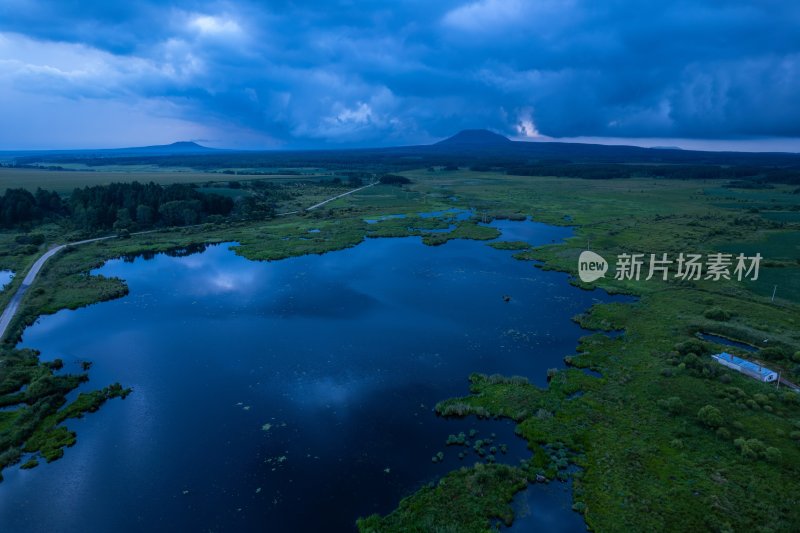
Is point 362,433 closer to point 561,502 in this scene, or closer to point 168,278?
point 561,502

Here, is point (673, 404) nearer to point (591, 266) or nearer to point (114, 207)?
point (591, 266)

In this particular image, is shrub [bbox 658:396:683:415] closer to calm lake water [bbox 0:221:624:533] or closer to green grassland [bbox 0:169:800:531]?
green grassland [bbox 0:169:800:531]

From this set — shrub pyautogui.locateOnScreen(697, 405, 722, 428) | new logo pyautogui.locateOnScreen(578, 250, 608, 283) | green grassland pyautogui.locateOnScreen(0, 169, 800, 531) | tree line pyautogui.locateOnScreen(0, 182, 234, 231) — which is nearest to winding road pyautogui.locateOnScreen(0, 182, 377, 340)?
green grassland pyautogui.locateOnScreen(0, 169, 800, 531)

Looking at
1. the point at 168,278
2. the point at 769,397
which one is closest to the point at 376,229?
the point at 168,278

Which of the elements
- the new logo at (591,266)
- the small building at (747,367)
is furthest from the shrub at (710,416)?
the new logo at (591,266)

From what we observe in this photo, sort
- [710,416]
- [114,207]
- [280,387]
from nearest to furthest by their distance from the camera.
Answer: [710,416] → [280,387] → [114,207]

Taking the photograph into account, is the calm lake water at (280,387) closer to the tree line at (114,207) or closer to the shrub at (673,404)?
the shrub at (673,404)

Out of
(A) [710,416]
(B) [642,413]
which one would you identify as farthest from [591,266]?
(A) [710,416]
